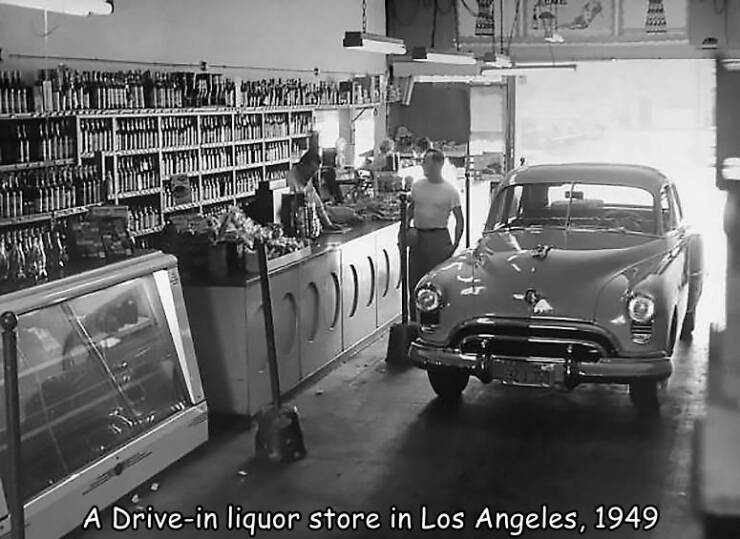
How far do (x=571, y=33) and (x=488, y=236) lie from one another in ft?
35.2

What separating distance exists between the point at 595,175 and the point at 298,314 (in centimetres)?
246

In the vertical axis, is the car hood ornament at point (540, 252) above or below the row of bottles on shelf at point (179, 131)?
below

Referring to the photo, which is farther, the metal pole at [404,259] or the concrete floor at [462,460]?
the metal pole at [404,259]

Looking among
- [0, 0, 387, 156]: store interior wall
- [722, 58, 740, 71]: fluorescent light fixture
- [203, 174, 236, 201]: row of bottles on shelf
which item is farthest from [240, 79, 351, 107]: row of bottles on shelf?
[722, 58, 740, 71]: fluorescent light fixture

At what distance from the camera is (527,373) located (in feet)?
21.9

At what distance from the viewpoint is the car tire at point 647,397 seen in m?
7.03

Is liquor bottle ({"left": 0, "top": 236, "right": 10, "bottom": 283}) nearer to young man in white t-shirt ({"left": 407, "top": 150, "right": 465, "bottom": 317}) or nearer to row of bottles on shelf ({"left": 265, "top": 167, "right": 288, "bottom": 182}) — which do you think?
young man in white t-shirt ({"left": 407, "top": 150, "right": 465, "bottom": 317})

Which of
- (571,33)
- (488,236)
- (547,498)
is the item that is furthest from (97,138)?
(571,33)

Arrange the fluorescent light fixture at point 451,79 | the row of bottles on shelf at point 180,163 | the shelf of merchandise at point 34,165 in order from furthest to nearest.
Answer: the fluorescent light fixture at point 451,79 < the row of bottles on shelf at point 180,163 < the shelf of merchandise at point 34,165

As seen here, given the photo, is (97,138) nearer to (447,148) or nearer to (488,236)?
(488,236)

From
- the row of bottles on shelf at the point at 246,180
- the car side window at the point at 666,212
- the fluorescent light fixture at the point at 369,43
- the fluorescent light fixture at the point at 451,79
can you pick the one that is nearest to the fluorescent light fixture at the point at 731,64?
the car side window at the point at 666,212

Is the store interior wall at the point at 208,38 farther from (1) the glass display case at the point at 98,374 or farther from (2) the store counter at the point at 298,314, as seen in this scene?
(1) the glass display case at the point at 98,374

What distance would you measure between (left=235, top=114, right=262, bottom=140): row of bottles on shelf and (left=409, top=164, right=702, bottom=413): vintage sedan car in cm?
502

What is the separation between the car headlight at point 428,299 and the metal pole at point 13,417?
3.48 m
